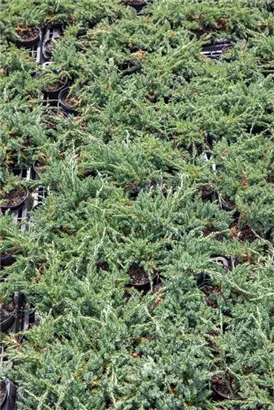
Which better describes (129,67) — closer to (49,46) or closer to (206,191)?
(49,46)

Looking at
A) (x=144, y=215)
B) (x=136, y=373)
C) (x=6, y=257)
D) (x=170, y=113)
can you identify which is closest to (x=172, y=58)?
(x=170, y=113)

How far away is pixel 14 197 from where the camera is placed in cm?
260

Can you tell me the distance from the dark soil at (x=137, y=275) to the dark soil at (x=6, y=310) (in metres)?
0.52

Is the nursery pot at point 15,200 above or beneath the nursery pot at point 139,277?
above

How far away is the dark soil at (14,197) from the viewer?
2.56 metres

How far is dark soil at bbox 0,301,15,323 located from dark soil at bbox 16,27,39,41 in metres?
1.82

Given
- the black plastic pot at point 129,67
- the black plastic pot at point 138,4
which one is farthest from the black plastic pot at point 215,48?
the black plastic pot at point 138,4

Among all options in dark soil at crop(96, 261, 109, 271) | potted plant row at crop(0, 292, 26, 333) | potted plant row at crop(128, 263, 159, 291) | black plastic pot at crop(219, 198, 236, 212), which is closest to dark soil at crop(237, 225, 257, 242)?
black plastic pot at crop(219, 198, 236, 212)

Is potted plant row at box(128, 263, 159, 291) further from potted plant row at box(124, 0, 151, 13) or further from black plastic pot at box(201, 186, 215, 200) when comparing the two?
potted plant row at box(124, 0, 151, 13)

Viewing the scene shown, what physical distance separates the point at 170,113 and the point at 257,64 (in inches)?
24.9

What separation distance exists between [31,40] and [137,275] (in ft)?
5.94

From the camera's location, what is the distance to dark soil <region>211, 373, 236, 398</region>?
194cm

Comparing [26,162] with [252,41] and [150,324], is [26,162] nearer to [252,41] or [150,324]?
[150,324]

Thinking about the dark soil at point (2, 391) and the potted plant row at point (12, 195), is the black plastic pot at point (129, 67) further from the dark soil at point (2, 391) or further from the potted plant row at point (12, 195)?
the dark soil at point (2, 391)
